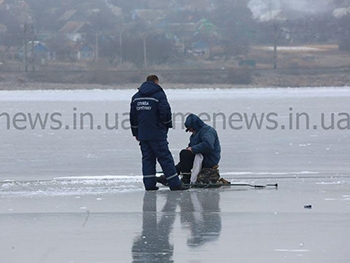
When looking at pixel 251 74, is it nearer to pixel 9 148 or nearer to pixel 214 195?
pixel 9 148

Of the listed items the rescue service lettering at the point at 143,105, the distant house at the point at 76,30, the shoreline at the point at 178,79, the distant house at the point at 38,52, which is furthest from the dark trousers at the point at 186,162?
the distant house at the point at 76,30

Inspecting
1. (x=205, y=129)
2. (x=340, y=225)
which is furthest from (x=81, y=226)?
(x=205, y=129)

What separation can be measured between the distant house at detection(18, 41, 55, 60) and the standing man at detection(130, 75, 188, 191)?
264 ft

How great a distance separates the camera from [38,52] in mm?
94000

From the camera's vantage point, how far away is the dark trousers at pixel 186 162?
35.5 ft

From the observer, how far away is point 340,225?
8.00 metres

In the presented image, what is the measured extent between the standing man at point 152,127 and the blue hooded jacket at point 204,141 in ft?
1.02

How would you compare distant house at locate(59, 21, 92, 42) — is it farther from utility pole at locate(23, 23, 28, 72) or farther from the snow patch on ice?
the snow patch on ice

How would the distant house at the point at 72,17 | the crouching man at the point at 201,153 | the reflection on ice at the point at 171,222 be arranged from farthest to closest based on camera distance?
1. the distant house at the point at 72,17
2. the crouching man at the point at 201,153
3. the reflection on ice at the point at 171,222

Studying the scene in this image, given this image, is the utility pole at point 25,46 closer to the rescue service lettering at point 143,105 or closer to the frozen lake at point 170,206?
the frozen lake at point 170,206

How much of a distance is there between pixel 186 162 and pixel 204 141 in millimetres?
Result: 476

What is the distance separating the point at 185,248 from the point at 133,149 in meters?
9.91

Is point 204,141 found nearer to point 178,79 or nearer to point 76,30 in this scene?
point 178,79

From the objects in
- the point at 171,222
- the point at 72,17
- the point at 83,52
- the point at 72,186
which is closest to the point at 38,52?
the point at 83,52
